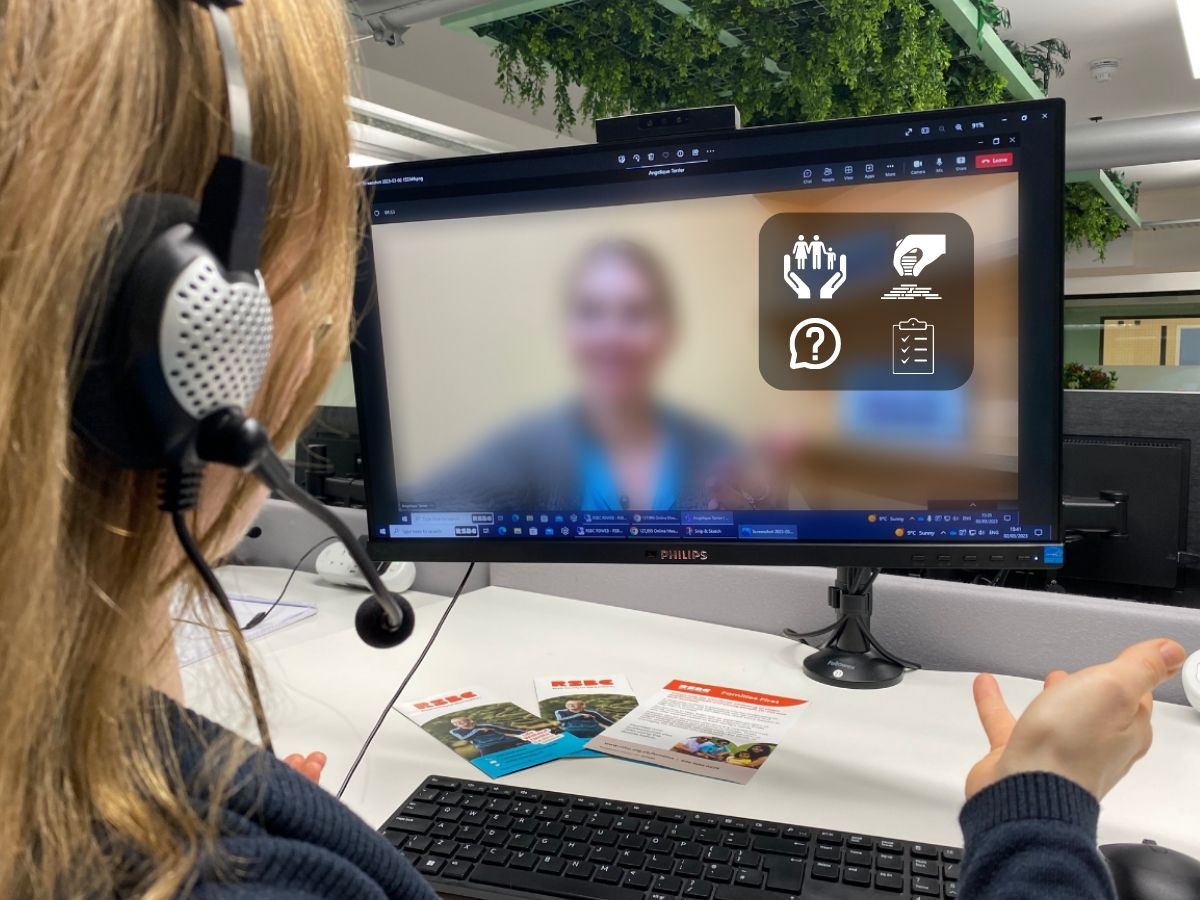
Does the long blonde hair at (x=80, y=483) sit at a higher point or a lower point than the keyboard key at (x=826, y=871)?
higher

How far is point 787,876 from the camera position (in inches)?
21.7

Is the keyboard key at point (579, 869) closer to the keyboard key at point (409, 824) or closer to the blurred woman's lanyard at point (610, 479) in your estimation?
the keyboard key at point (409, 824)

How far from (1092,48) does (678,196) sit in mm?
4968

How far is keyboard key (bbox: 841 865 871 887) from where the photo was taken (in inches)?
21.4

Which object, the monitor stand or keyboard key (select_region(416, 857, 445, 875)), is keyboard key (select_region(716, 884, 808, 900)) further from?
the monitor stand

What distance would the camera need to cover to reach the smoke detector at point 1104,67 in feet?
15.6

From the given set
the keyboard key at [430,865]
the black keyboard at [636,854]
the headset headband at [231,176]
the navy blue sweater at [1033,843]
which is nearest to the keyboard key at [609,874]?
the black keyboard at [636,854]

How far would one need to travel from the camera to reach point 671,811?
2.05 feet

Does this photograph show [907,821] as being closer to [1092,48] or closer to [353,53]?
[353,53]

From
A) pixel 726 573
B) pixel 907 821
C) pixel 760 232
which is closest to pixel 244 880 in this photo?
pixel 907 821

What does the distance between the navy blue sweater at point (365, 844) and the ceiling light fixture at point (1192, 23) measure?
3.71 meters

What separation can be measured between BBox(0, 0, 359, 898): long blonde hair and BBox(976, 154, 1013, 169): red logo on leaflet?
57cm

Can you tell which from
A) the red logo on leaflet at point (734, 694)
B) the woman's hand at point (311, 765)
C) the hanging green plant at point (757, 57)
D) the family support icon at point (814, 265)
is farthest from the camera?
the hanging green plant at point (757, 57)

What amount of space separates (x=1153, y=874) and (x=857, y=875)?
0.57 feet
